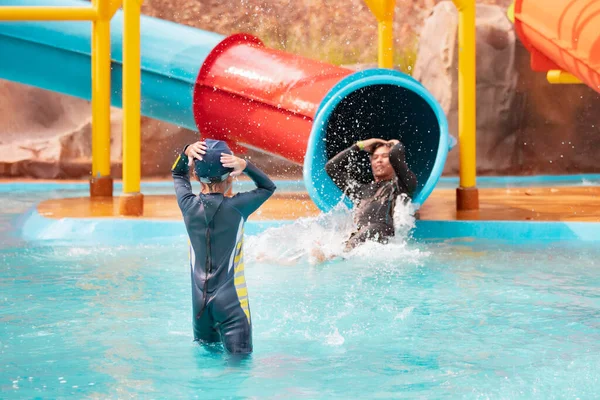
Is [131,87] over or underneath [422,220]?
over

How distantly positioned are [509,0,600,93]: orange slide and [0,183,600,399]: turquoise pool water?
208 centimetres

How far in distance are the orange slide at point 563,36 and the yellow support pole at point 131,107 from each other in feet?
11.3

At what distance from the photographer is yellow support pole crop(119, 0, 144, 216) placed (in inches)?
238

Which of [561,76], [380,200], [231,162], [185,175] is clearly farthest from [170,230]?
[561,76]

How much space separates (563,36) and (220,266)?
523cm

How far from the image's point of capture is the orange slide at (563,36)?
696 cm

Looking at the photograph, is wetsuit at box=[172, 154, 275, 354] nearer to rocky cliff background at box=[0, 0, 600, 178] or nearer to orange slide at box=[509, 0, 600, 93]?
orange slide at box=[509, 0, 600, 93]

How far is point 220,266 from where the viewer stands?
118 inches

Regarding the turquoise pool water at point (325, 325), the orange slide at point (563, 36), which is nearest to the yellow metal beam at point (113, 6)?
the turquoise pool water at point (325, 325)

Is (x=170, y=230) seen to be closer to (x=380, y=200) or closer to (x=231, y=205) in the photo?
(x=380, y=200)

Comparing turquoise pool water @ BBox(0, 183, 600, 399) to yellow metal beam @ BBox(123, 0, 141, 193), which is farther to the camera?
yellow metal beam @ BBox(123, 0, 141, 193)

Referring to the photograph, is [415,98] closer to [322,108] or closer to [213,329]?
[322,108]

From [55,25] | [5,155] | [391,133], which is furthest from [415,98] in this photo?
[5,155]

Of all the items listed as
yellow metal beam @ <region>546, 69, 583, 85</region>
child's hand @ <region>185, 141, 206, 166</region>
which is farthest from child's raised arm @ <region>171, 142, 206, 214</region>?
yellow metal beam @ <region>546, 69, 583, 85</region>
